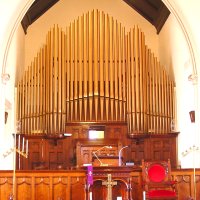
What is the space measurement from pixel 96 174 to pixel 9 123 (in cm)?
372

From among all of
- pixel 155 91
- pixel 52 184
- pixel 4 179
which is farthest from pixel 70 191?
pixel 155 91

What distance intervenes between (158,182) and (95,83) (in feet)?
13.1

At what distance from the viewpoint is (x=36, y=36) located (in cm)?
1609


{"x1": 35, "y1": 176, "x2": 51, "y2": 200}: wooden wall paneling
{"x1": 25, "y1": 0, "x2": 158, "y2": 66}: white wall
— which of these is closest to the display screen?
{"x1": 35, "y1": 176, "x2": 51, "y2": 200}: wooden wall paneling

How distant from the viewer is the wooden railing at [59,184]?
449 inches

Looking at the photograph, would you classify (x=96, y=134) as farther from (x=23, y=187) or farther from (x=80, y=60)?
(x=23, y=187)

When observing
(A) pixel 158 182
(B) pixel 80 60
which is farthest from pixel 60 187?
(B) pixel 80 60

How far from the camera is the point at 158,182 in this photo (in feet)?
35.7

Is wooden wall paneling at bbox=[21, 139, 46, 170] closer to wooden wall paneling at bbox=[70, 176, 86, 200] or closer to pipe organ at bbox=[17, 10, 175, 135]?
pipe organ at bbox=[17, 10, 175, 135]

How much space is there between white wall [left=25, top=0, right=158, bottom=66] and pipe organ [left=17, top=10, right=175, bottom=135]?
1757 millimetres

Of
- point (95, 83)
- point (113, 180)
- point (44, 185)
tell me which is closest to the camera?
point (113, 180)

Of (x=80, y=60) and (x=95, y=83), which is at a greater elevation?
(x=80, y=60)

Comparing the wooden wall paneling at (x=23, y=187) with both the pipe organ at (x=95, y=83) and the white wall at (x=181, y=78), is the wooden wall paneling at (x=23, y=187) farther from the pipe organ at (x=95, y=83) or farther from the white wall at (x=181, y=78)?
the white wall at (x=181, y=78)

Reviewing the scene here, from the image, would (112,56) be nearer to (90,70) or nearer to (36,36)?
(90,70)
